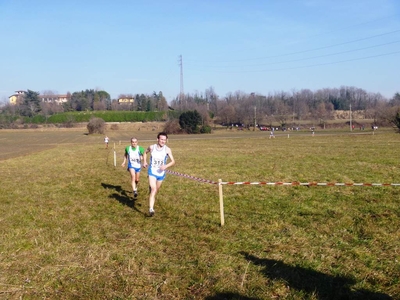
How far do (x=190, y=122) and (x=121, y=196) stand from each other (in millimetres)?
74038

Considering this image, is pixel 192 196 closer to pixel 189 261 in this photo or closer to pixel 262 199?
pixel 262 199

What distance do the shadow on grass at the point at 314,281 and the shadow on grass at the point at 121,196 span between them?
5067 mm

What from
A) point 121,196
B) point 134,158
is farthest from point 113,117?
point 121,196

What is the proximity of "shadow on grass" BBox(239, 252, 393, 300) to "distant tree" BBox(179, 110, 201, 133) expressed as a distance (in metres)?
80.6

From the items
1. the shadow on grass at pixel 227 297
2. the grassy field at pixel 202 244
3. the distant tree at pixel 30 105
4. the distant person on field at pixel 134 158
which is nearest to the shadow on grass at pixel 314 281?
the grassy field at pixel 202 244

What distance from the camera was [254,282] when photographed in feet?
18.0

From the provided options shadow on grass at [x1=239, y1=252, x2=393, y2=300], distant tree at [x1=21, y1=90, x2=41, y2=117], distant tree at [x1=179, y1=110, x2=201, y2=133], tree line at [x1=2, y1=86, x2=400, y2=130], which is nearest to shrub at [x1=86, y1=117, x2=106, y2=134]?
distant tree at [x1=179, y1=110, x2=201, y2=133]

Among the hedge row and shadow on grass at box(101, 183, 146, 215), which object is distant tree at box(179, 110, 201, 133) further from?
shadow on grass at box(101, 183, 146, 215)

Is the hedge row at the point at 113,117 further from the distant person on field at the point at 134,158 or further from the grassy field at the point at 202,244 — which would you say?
the grassy field at the point at 202,244

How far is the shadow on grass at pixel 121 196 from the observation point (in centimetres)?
1145

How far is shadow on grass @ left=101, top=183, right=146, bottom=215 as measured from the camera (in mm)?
11445

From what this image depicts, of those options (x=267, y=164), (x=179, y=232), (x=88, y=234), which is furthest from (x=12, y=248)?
(x=267, y=164)

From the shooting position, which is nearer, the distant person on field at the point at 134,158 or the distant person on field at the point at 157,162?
the distant person on field at the point at 157,162

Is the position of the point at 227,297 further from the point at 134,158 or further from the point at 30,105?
the point at 30,105
